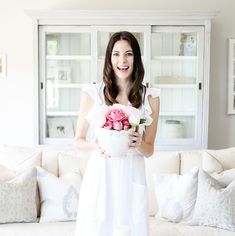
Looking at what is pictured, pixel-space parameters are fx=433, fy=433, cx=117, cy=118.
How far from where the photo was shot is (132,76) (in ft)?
6.07

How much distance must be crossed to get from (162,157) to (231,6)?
218cm

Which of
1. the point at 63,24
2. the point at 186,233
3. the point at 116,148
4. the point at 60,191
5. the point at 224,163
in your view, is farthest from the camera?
the point at 63,24

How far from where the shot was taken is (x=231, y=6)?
439 cm

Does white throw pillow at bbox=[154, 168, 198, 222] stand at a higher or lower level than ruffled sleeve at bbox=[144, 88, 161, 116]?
lower

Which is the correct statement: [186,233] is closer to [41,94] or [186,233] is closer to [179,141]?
[179,141]

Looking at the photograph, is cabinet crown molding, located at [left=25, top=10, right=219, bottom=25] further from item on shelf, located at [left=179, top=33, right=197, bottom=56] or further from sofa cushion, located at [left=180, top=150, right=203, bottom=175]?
sofa cushion, located at [left=180, top=150, right=203, bottom=175]

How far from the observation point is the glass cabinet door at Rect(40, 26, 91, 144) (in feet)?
13.2

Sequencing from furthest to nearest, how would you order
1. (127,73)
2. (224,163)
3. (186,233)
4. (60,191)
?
(224,163)
(60,191)
(186,233)
(127,73)

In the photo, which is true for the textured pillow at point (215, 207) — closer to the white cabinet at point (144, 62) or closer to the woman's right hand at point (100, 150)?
the woman's right hand at point (100, 150)

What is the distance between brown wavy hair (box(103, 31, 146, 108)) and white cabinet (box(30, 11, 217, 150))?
6.97 feet

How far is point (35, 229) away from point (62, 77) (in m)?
1.96

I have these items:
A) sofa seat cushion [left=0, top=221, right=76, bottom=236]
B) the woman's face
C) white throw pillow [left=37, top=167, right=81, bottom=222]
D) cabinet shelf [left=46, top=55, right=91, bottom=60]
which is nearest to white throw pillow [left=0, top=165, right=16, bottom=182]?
white throw pillow [left=37, top=167, right=81, bottom=222]

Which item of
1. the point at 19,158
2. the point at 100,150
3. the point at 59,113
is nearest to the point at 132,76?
the point at 100,150

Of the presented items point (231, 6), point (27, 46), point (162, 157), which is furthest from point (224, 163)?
point (27, 46)
